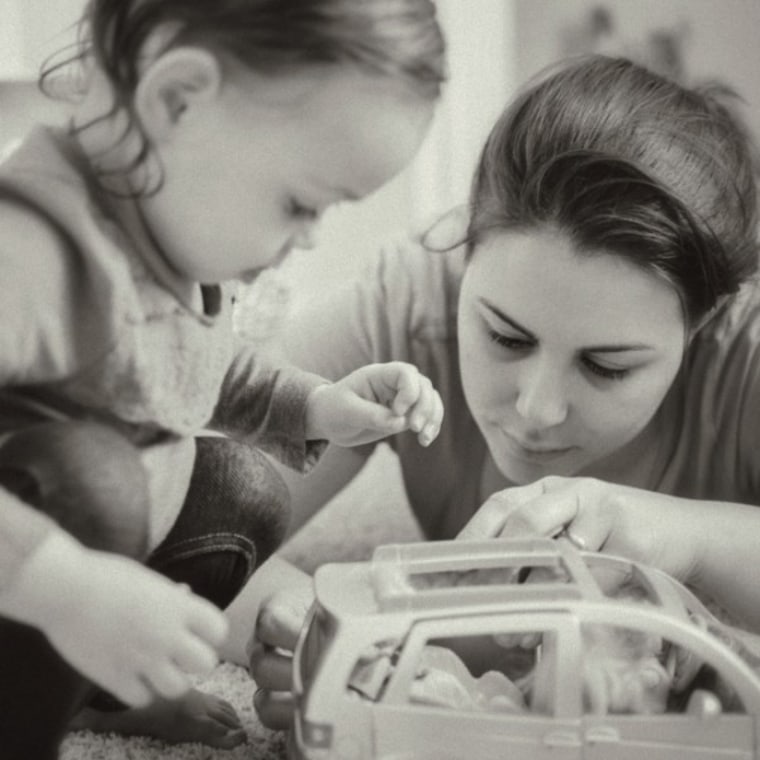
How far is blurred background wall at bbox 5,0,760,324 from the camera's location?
512 mm

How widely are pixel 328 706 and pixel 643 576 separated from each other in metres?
0.19

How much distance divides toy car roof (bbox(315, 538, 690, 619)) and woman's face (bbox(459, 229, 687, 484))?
3.7 inches

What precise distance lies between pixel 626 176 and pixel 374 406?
0.20m

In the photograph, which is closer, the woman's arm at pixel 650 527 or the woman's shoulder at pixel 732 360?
the woman's arm at pixel 650 527

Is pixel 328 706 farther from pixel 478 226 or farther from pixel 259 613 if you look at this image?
pixel 478 226

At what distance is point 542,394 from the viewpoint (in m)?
0.62

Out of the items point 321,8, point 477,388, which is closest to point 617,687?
point 477,388

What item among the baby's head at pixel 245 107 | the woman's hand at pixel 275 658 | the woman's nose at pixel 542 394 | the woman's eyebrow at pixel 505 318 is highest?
the baby's head at pixel 245 107

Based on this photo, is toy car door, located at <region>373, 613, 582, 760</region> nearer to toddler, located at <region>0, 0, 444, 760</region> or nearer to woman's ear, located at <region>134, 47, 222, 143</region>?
toddler, located at <region>0, 0, 444, 760</region>

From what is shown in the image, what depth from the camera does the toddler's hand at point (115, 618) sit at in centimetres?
43

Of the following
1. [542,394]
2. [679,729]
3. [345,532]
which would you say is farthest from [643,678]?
[345,532]

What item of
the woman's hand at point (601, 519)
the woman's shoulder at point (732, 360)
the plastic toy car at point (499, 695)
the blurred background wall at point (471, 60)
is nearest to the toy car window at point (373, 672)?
the plastic toy car at point (499, 695)

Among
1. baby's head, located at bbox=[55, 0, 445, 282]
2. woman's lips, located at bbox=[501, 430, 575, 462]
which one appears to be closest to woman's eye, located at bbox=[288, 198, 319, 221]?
baby's head, located at bbox=[55, 0, 445, 282]

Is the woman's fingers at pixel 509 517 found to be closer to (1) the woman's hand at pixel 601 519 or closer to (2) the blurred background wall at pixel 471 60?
(1) the woman's hand at pixel 601 519
